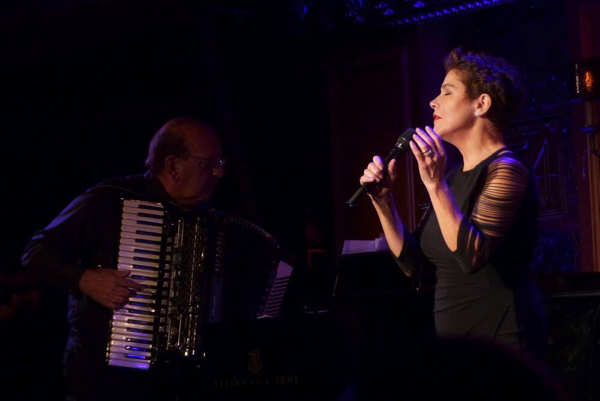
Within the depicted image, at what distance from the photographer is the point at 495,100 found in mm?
2223

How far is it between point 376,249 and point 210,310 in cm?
127

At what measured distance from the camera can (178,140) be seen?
129 inches

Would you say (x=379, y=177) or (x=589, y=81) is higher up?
(x=589, y=81)

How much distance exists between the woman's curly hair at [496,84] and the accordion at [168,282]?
51.8 inches

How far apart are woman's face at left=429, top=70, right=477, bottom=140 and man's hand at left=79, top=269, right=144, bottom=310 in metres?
1.34

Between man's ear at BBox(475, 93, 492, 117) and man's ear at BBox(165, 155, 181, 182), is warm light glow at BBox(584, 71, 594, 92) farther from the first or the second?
man's ear at BBox(165, 155, 181, 182)

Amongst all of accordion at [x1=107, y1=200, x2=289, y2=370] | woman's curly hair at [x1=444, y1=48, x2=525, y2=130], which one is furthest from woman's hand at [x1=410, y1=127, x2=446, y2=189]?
accordion at [x1=107, y1=200, x2=289, y2=370]

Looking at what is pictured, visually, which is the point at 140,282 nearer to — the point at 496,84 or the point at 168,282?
the point at 168,282

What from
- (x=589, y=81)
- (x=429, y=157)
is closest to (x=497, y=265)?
(x=429, y=157)

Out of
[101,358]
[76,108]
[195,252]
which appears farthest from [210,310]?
[76,108]

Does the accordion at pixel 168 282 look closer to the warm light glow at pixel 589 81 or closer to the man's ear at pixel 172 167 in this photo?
the man's ear at pixel 172 167

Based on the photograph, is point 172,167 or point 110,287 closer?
point 110,287

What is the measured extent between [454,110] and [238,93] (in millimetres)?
3608

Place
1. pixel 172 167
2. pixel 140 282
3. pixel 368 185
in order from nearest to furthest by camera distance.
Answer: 1. pixel 368 185
2. pixel 140 282
3. pixel 172 167
